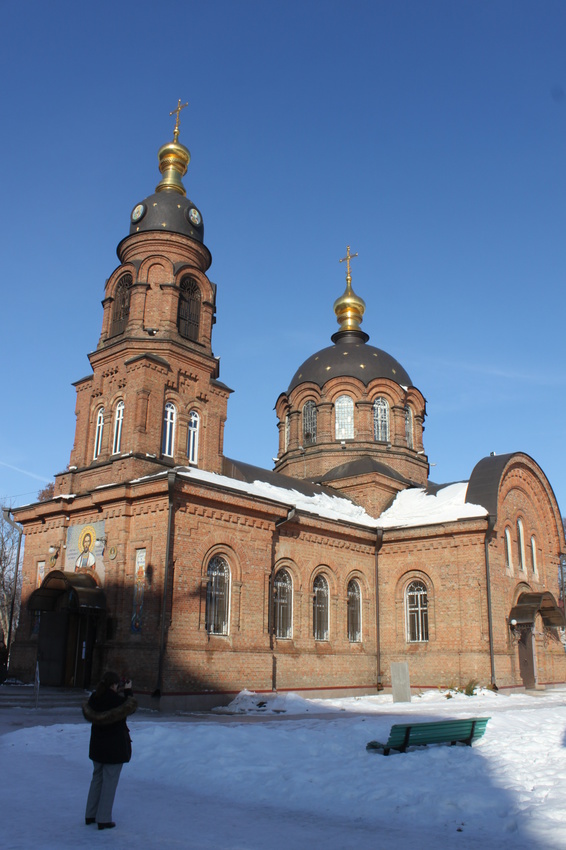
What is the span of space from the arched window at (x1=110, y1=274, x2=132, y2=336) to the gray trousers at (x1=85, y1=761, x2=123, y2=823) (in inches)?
665

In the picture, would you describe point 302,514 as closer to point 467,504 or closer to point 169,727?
point 467,504

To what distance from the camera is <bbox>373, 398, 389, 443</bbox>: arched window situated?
30.1 m

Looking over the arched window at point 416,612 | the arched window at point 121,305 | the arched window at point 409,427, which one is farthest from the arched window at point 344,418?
the arched window at point 121,305

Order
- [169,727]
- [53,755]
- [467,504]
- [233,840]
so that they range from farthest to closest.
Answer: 1. [467,504]
2. [169,727]
3. [53,755]
4. [233,840]

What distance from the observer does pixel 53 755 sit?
985 cm

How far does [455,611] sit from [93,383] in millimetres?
Result: 12887

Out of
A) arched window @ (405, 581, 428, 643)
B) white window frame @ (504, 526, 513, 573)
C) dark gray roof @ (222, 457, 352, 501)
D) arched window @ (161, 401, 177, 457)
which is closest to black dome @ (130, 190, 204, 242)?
arched window @ (161, 401, 177, 457)

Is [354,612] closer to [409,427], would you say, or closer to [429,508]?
[429,508]

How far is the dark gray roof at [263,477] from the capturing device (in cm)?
2341

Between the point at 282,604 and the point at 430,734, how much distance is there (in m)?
11.3

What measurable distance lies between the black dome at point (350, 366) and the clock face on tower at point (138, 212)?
10.7 meters

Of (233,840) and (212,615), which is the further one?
(212,615)

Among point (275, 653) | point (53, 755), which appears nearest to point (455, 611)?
point (275, 653)

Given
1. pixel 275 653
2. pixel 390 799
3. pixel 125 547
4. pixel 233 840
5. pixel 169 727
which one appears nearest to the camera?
pixel 233 840
